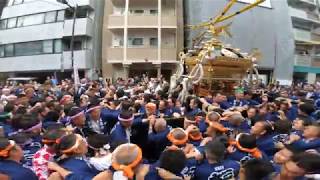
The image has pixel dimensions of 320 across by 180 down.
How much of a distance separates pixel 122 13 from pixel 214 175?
27.9 m

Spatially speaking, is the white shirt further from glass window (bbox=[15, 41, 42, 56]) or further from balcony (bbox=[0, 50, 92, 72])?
glass window (bbox=[15, 41, 42, 56])

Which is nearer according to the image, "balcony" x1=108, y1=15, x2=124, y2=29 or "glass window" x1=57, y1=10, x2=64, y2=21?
"balcony" x1=108, y1=15, x2=124, y2=29

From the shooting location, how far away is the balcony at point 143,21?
29688 mm

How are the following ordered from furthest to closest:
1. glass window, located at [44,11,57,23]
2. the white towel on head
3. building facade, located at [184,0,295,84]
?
1. glass window, located at [44,11,57,23]
2. building facade, located at [184,0,295,84]
3. the white towel on head

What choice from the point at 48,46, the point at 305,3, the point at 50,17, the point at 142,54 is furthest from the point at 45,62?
the point at 305,3

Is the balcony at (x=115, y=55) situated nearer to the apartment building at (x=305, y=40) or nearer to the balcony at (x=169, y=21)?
the balcony at (x=169, y=21)

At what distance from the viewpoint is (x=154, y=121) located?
21.0ft

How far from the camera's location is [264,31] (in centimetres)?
3484

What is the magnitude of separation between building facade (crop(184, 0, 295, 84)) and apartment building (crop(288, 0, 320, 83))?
168 inches

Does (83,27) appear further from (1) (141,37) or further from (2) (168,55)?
(2) (168,55)

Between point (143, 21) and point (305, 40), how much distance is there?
66.6 feet

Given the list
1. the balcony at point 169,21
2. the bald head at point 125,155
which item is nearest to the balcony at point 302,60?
the balcony at point 169,21

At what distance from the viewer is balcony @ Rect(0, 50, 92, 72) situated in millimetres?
32281

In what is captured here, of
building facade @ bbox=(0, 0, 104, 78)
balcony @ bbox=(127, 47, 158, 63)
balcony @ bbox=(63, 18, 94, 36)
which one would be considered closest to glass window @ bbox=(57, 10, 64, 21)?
building facade @ bbox=(0, 0, 104, 78)
